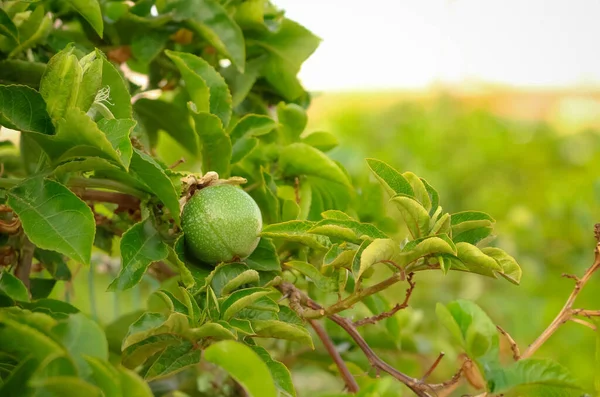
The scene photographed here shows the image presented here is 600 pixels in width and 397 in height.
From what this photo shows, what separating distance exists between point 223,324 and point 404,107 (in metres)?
2.90

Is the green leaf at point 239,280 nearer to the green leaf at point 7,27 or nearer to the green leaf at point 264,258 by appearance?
the green leaf at point 264,258

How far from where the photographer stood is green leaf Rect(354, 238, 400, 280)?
1.65ft

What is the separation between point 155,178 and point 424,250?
222 millimetres

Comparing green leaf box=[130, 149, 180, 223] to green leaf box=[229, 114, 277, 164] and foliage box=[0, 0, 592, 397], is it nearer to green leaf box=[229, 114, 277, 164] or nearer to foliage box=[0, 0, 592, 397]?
foliage box=[0, 0, 592, 397]

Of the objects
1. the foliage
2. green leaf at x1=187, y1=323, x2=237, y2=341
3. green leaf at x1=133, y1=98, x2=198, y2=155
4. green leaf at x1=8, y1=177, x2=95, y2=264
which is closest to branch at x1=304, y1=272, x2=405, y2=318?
the foliage

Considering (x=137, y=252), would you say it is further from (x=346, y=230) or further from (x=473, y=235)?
(x=473, y=235)

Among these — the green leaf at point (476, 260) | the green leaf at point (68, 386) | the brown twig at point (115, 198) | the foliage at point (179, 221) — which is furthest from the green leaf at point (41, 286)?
the green leaf at point (476, 260)

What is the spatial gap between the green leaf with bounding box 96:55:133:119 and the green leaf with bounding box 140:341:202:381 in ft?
0.68

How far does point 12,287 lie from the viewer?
55 centimetres

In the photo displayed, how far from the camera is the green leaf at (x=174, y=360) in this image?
1.74 feet

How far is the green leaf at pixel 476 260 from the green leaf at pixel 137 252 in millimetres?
243

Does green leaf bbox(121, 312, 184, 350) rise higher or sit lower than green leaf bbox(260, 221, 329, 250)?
lower

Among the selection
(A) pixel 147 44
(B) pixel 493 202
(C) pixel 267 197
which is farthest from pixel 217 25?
(B) pixel 493 202

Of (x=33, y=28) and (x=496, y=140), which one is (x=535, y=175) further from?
(x=33, y=28)
